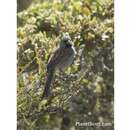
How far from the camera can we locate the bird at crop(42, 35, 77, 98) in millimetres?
2096

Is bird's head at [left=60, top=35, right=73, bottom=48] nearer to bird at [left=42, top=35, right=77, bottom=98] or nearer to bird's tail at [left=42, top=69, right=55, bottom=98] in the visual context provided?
bird at [left=42, top=35, right=77, bottom=98]

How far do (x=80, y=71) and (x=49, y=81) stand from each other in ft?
0.49

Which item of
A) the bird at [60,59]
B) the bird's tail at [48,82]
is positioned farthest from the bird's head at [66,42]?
the bird's tail at [48,82]

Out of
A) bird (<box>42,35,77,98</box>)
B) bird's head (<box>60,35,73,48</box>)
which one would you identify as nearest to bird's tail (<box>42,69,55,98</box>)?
bird (<box>42,35,77,98</box>)

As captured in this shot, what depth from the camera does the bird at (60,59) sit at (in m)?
2.10

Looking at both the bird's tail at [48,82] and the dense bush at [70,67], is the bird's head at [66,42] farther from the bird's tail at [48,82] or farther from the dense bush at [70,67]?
the bird's tail at [48,82]

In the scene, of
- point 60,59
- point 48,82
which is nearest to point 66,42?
point 60,59

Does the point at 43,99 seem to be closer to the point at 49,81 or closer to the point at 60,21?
the point at 49,81

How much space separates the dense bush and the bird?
0.02 m

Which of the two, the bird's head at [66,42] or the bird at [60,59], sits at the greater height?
the bird's head at [66,42]

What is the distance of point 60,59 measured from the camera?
6.88ft

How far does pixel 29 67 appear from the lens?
2.09 metres

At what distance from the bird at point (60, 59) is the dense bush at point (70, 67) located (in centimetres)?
2

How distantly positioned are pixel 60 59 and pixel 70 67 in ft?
0.20
